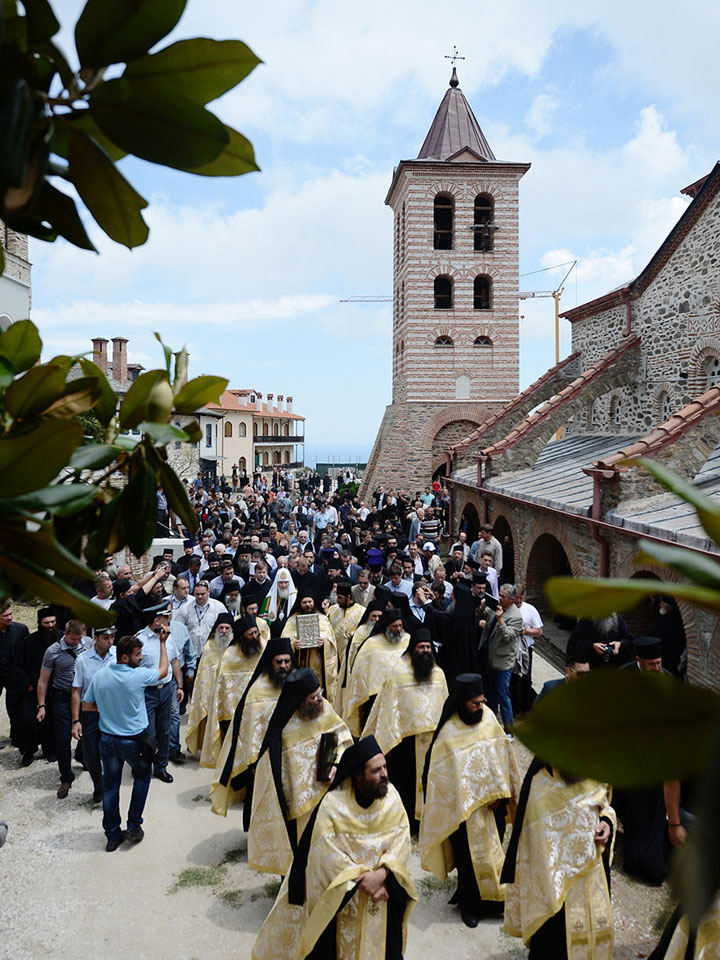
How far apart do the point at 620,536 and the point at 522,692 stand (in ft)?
8.39

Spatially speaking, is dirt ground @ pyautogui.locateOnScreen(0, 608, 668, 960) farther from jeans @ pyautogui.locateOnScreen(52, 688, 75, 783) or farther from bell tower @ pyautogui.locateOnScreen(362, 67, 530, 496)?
bell tower @ pyautogui.locateOnScreen(362, 67, 530, 496)

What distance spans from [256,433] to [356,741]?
58.8m

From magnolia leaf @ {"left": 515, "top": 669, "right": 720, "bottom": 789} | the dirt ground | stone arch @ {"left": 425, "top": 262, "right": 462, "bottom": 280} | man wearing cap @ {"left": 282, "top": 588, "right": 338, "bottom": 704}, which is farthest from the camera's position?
stone arch @ {"left": 425, "top": 262, "right": 462, "bottom": 280}

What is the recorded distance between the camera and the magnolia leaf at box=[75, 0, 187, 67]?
79cm

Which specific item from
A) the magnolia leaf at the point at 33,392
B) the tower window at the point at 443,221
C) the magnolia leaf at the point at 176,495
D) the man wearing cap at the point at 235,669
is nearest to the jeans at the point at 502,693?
the man wearing cap at the point at 235,669

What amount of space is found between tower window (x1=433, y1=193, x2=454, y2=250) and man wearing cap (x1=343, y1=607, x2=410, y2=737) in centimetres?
2195

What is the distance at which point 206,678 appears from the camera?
25.6 ft

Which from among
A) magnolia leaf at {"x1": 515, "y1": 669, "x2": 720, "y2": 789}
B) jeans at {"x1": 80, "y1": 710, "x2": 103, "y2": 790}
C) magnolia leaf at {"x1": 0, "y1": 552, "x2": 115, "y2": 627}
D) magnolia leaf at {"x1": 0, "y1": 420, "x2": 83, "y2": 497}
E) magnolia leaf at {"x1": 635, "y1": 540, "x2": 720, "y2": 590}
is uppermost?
magnolia leaf at {"x1": 0, "y1": 420, "x2": 83, "y2": 497}

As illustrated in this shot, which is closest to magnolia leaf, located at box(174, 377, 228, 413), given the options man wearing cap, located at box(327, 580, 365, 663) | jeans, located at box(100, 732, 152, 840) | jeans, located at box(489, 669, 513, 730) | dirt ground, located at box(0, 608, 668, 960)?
dirt ground, located at box(0, 608, 668, 960)

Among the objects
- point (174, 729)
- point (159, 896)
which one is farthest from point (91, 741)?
point (159, 896)

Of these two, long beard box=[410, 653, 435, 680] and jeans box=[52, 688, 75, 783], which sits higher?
long beard box=[410, 653, 435, 680]

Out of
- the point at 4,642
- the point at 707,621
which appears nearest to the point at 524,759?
the point at 707,621

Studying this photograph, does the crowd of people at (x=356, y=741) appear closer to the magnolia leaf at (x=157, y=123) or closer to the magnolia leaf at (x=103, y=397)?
the magnolia leaf at (x=103, y=397)

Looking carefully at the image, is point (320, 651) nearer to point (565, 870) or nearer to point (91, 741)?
point (91, 741)
